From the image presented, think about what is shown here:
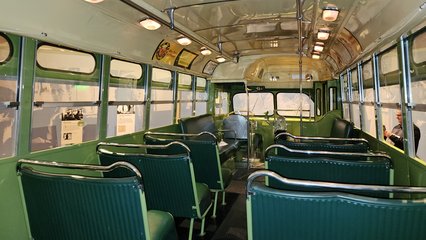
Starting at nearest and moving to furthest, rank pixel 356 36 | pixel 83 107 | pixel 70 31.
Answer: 1. pixel 70 31
2. pixel 83 107
3. pixel 356 36

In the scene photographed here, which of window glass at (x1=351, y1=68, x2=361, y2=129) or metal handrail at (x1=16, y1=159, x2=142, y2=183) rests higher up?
window glass at (x1=351, y1=68, x2=361, y2=129)

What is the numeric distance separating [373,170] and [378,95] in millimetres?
1607

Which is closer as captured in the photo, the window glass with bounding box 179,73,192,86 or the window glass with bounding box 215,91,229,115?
the window glass with bounding box 179,73,192,86

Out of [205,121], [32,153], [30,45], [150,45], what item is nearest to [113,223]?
[32,153]

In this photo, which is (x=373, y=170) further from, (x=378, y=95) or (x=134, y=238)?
(x=134, y=238)

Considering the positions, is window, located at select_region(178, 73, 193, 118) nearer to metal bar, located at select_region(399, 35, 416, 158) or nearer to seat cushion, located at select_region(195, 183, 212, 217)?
seat cushion, located at select_region(195, 183, 212, 217)

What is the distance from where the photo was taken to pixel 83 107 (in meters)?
3.08

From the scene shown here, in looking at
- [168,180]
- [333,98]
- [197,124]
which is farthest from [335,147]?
[333,98]

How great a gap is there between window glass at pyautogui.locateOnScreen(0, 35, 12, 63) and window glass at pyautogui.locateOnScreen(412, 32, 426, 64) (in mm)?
3489

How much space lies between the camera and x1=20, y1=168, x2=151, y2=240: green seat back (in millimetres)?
1652

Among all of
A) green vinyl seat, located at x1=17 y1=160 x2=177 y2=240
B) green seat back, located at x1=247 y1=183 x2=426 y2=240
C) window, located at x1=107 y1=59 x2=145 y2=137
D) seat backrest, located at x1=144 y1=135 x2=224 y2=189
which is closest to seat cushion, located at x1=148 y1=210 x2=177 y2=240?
green vinyl seat, located at x1=17 y1=160 x2=177 y2=240

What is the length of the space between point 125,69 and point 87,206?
255 cm

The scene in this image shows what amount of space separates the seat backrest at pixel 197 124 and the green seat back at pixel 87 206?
11.5ft

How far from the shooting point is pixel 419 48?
7.39 feet
